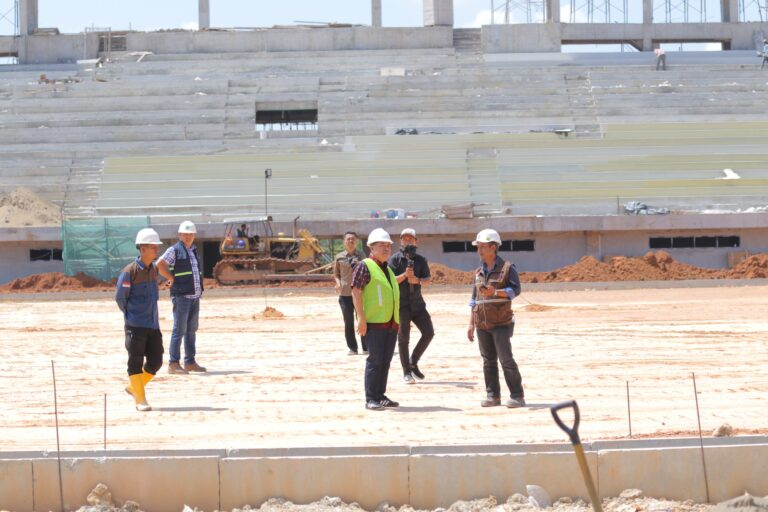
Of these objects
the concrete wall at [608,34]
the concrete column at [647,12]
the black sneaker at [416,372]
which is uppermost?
the concrete column at [647,12]

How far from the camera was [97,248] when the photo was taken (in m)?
33.1

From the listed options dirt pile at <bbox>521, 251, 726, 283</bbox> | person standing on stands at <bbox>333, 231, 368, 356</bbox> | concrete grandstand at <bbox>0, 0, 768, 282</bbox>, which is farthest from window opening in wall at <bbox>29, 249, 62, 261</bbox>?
person standing on stands at <bbox>333, 231, 368, 356</bbox>

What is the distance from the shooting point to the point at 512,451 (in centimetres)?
784

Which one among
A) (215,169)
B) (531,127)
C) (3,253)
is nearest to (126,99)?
(215,169)

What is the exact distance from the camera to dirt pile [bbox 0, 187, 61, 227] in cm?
3481

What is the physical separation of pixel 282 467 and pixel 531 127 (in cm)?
3414

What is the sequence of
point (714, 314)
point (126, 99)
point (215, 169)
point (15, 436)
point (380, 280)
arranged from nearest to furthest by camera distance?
point (15, 436), point (380, 280), point (714, 314), point (215, 169), point (126, 99)

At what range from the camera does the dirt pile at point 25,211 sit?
34.8 meters

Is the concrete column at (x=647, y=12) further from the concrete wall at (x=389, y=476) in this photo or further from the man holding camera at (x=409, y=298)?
the concrete wall at (x=389, y=476)

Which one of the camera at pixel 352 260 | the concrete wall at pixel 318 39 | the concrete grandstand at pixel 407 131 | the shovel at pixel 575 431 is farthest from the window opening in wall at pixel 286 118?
the shovel at pixel 575 431

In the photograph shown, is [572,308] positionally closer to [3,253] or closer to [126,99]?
[3,253]

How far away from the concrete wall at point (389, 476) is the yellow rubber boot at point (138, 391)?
2675mm

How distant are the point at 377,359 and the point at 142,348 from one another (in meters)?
2.12

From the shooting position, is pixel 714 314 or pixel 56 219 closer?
pixel 714 314
